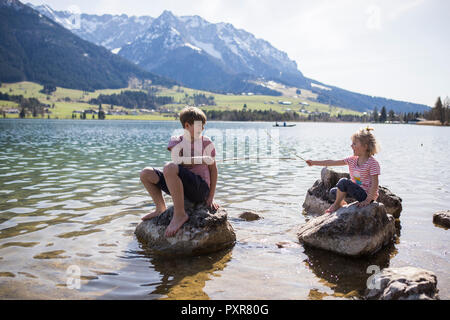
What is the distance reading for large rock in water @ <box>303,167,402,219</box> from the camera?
1202 centimetres

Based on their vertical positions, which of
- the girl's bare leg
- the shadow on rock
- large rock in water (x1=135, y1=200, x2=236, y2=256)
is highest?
the girl's bare leg

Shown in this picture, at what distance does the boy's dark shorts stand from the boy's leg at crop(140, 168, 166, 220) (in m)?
0.11

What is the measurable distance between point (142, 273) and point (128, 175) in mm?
14393

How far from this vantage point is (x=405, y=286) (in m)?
5.45

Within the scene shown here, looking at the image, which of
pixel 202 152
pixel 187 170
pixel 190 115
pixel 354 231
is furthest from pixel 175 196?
pixel 354 231

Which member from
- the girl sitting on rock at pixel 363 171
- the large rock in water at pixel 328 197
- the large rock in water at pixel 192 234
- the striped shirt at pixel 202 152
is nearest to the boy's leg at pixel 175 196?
the large rock in water at pixel 192 234

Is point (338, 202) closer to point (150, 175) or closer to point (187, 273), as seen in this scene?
point (187, 273)

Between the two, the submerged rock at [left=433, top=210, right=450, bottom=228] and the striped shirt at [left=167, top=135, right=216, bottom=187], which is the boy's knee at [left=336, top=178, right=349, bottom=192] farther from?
the submerged rock at [left=433, top=210, right=450, bottom=228]

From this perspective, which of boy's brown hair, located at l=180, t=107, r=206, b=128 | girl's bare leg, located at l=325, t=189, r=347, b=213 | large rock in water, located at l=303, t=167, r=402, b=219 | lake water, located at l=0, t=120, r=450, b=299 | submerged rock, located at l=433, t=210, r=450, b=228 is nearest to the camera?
lake water, located at l=0, t=120, r=450, b=299

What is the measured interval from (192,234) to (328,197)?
6317 mm

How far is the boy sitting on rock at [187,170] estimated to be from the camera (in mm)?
7871

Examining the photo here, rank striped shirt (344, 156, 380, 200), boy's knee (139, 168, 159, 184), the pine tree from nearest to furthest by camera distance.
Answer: boy's knee (139, 168, 159, 184), striped shirt (344, 156, 380, 200), the pine tree

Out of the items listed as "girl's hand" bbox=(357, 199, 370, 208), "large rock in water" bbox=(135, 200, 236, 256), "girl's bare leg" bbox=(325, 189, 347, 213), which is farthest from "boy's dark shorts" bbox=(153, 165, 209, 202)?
"girl's hand" bbox=(357, 199, 370, 208)
